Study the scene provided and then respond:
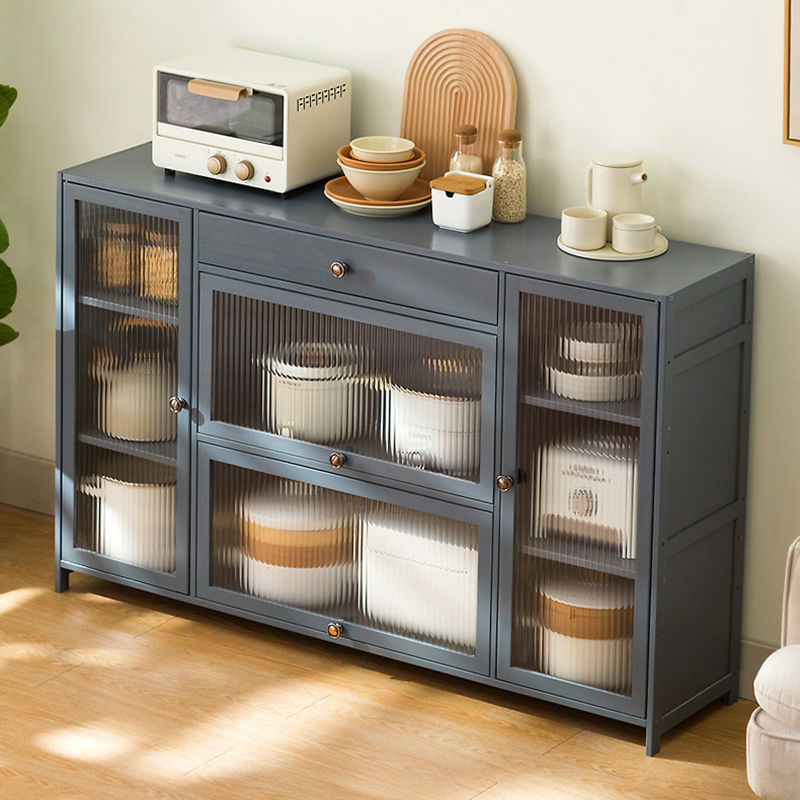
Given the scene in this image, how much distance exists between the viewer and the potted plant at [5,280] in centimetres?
390

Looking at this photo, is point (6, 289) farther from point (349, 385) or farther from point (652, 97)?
point (652, 97)

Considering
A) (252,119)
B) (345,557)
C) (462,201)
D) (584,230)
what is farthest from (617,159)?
(345,557)

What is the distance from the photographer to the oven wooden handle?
3406 millimetres

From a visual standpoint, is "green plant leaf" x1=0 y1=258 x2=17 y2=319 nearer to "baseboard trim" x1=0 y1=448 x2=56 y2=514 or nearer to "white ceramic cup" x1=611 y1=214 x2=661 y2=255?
"baseboard trim" x1=0 y1=448 x2=56 y2=514

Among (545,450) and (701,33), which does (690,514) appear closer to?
(545,450)

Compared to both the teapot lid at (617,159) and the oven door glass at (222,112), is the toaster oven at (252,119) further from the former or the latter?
the teapot lid at (617,159)

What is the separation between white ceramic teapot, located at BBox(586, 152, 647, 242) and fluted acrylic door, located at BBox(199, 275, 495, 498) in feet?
1.22

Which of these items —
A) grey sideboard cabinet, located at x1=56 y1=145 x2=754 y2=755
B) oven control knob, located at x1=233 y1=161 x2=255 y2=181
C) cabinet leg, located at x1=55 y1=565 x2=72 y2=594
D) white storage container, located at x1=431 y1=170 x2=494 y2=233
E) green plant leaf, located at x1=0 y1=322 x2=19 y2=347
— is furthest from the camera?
green plant leaf, located at x1=0 y1=322 x2=19 y2=347

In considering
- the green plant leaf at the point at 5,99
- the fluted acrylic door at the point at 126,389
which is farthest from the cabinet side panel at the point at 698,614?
the green plant leaf at the point at 5,99

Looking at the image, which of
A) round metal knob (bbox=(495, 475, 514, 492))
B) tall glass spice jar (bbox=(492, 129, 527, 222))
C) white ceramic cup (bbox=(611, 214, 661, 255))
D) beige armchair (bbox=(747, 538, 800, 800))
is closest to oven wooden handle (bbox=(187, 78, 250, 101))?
tall glass spice jar (bbox=(492, 129, 527, 222))

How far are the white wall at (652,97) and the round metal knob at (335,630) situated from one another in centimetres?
91

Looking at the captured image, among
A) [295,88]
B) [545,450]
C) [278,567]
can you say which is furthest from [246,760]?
[295,88]

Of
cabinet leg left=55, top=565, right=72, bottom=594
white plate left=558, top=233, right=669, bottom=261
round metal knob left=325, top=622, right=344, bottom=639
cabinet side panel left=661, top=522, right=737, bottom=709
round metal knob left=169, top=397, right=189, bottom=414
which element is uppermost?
white plate left=558, top=233, right=669, bottom=261

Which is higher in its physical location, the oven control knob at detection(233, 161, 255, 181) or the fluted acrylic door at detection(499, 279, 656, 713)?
the oven control knob at detection(233, 161, 255, 181)
